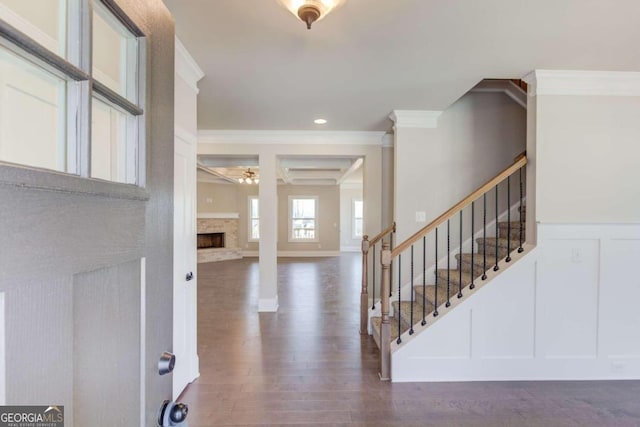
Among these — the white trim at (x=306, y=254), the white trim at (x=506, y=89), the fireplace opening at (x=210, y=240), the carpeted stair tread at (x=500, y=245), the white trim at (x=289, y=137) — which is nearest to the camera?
the carpeted stair tread at (x=500, y=245)

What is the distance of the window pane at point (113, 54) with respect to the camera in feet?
2.15

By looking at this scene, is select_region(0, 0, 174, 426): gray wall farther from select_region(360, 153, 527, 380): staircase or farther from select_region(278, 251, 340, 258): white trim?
select_region(278, 251, 340, 258): white trim

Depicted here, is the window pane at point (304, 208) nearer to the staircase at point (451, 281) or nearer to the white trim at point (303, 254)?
the white trim at point (303, 254)

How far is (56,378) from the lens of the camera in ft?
1.63

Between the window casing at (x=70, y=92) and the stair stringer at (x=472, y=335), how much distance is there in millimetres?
2531

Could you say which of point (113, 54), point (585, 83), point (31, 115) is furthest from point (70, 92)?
point (585, 83)

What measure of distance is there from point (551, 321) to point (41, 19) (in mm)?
3411

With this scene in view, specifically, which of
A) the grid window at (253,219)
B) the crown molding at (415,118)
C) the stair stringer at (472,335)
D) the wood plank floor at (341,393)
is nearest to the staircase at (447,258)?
the stair stringer at (472,335)

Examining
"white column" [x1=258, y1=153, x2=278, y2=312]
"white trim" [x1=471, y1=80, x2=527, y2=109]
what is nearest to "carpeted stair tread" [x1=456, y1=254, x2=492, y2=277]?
"white trim" [x1=471, y1=80, x2=527, y2=109]

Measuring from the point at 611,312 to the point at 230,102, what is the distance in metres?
3.99

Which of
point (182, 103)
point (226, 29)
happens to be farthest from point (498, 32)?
point (182, 103)

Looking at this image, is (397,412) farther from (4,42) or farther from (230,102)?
(230,102)

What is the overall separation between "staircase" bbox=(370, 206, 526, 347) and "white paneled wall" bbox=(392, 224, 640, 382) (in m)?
0.24

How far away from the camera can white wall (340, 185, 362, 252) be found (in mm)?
11641
